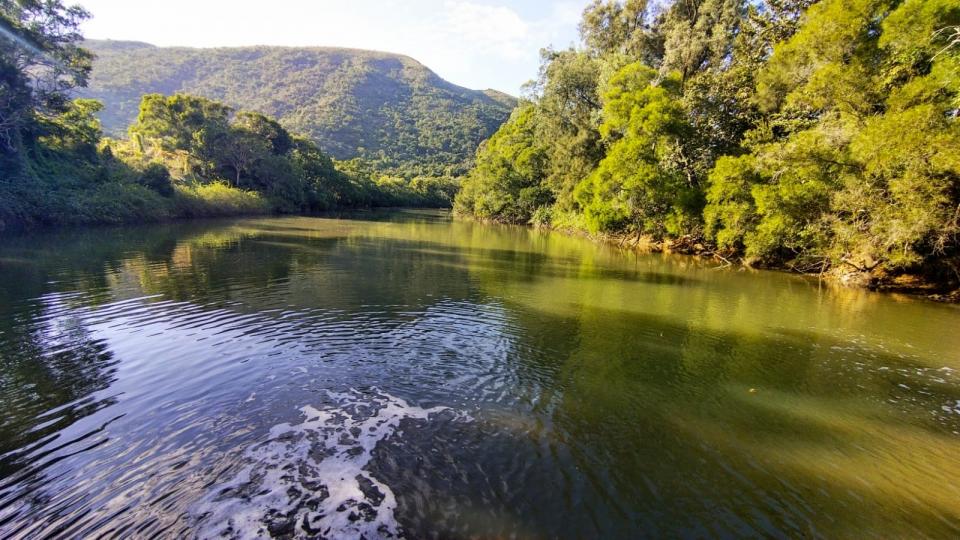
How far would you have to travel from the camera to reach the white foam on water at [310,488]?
518 cm

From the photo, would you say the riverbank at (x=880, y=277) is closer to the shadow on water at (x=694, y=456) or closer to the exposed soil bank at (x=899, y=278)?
the exposed soil bank at (x=899, y=278)

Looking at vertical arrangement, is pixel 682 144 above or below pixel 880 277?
above

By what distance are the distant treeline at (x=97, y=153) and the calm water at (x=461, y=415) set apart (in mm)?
28537

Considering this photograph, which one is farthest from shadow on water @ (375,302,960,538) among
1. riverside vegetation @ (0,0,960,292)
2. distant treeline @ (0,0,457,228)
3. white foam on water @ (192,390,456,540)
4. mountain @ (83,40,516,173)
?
mountain @ (83,40,516,173)

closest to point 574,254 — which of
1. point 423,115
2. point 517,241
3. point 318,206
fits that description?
point 517,241

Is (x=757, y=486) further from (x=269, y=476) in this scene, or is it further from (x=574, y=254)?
(x=574, y=254)

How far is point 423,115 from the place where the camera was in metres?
198

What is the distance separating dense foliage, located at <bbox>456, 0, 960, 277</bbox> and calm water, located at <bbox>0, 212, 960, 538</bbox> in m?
5.80

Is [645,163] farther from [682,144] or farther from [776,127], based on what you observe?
[776,127]

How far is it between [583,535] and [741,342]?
32.8 ft

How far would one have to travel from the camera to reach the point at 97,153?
45.3m

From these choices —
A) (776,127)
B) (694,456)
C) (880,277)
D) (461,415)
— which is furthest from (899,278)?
(461,415)

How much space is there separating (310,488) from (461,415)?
286 centimetres

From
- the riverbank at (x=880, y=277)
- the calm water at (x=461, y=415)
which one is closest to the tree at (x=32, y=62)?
the calm water at (x=461, y=415)
